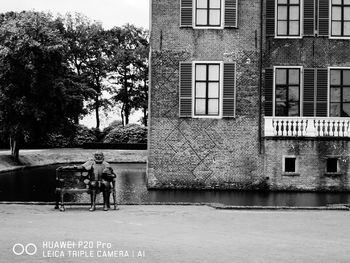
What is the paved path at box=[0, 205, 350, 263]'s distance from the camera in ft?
25.7

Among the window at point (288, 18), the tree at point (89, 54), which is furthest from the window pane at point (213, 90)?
the tree at point (89, 54)

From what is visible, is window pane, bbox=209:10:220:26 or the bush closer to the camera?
window pane, bbox=209:10:220:26

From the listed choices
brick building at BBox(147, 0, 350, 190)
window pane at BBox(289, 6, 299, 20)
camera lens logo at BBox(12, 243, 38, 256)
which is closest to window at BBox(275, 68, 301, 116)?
brick building at BBox(147, 0, 350, 190)

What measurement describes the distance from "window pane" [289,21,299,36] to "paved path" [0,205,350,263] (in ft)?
38.0

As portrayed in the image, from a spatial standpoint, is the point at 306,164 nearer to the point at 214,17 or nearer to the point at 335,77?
the point at 335,77

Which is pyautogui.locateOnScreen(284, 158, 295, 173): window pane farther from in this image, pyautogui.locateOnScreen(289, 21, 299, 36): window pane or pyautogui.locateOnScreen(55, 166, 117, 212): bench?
pyautogui.locateOnScreen(55, 166, 117, 212): bench

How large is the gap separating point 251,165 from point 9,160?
2129 cm

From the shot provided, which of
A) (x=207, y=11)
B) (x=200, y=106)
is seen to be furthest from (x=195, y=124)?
(x=207, y=11)

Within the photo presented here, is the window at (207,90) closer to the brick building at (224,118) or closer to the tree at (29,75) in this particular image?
the brick building at (224,118)

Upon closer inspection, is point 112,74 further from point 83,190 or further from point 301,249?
point 301,249

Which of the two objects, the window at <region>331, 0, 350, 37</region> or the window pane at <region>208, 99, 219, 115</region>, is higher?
the window at <region>331, 0, 350, 37</region>

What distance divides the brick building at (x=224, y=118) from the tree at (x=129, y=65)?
41.5 meters

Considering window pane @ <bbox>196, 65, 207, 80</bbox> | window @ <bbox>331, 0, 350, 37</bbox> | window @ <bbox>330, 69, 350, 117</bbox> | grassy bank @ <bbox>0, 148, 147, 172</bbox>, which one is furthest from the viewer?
grassy bank @ <bbox>0, 148, 147, 172</bbox>

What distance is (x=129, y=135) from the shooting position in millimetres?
57312
